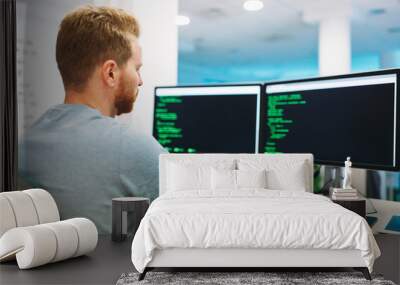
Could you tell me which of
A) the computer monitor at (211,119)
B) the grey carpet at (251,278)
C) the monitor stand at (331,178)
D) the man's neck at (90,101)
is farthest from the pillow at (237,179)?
the man's neck at (90,101)

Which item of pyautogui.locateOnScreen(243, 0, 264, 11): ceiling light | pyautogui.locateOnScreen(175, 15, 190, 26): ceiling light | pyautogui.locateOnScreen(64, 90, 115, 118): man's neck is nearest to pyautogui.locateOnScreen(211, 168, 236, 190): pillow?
pyautogui.locateOnScreen(64, 90, 115, 118): man's neck

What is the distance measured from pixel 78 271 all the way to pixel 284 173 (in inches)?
81.3

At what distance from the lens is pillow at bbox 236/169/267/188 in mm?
4941

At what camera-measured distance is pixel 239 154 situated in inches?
213

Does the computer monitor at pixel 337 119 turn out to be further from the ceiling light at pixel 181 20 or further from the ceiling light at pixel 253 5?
the ceiling light at pixel 181 20

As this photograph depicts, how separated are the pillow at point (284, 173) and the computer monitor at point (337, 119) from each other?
289 millimetres

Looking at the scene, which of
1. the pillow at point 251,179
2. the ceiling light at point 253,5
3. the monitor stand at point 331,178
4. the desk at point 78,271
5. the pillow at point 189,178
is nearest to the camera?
the desk at point 78,271

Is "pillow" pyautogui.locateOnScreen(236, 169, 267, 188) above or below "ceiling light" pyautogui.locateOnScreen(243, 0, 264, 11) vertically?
below

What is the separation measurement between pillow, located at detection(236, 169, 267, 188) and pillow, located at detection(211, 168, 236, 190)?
0.15ft

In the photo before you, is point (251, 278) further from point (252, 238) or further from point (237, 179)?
point (237, 179)

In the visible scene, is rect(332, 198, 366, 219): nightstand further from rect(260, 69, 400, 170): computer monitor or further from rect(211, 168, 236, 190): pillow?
rect(211, 168, 236, 190): pillow

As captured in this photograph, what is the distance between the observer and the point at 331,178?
5.68 metres

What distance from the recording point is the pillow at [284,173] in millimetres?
5055

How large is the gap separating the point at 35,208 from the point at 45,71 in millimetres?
1775
